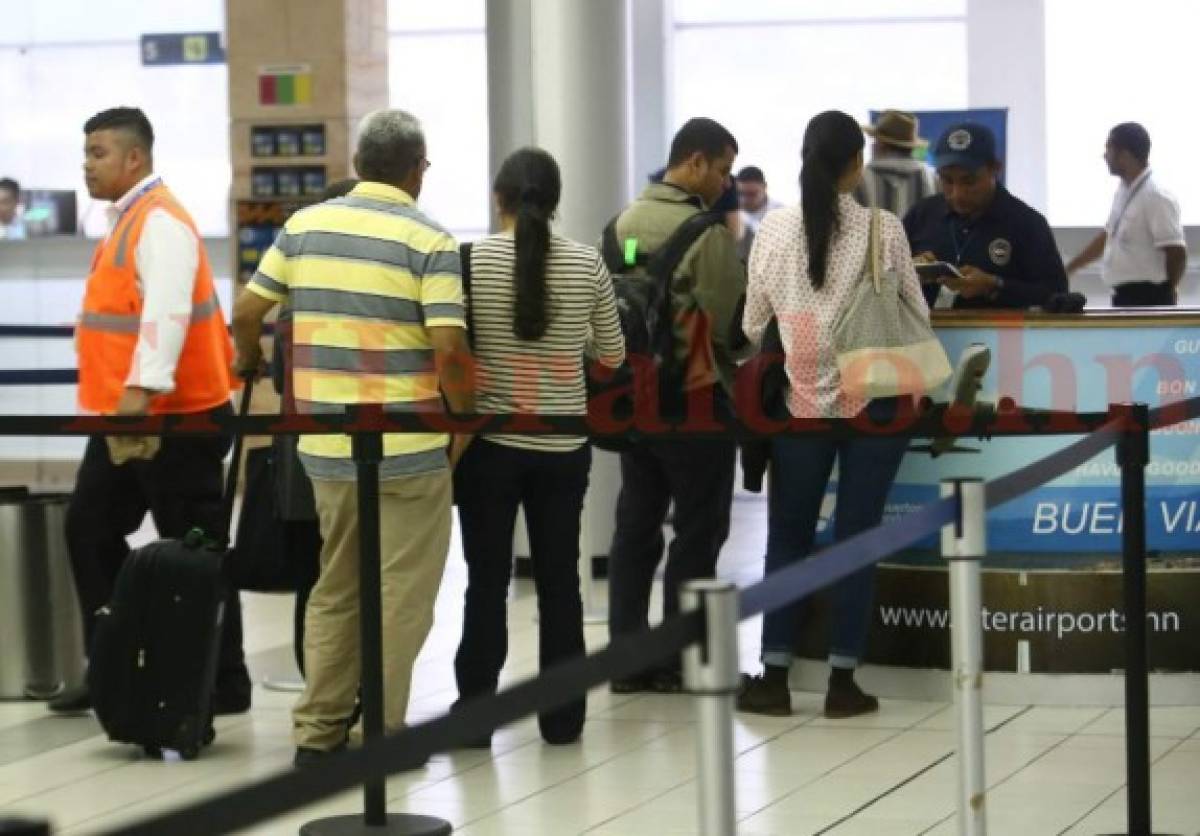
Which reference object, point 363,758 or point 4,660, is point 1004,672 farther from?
point 363,758

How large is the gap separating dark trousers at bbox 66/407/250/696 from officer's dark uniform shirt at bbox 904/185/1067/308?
2211mm

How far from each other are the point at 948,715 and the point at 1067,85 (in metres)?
10.0

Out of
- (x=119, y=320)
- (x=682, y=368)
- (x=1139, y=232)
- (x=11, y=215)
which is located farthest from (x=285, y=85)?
(x=682, y=368)

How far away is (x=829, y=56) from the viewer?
16.6m

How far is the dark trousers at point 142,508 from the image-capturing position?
666cm

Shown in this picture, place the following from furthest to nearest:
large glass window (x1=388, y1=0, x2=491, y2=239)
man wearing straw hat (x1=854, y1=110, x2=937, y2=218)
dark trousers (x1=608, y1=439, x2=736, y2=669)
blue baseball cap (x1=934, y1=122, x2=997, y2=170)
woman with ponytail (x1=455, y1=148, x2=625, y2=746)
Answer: large glass window (x1=388, y1=0, x2=491, y2=239)
man wearing straw hat (x1=854, y1=110, x2=937, y2=218)
blue baseball cap (x1=934, y1=122, x2=997, y2=170)
dark trousers (x1=608, y1=439, x2=736, y2=669)
woman with ponytail (x1=455, y1=148, x2=625, y2=746)

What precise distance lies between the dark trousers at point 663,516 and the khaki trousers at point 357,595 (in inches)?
40.5

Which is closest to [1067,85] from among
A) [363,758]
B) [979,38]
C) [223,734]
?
[979,38]

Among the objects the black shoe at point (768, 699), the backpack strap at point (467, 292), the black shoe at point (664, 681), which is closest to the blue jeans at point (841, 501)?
the black shoe at point (768, 699)

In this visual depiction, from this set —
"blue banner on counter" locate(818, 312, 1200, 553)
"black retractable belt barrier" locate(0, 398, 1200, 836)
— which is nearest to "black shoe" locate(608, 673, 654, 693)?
"blue banner on counter" locate(818, 312, 1200, 553)

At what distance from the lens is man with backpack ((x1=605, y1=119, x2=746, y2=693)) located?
22.1 feet

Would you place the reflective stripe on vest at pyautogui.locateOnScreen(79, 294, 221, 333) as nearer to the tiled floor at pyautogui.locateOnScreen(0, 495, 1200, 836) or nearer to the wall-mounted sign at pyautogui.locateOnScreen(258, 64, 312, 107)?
the tiled floor at pyautogui.locateOnScreen(0, 495, 1200, 836)

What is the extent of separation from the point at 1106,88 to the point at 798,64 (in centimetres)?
214

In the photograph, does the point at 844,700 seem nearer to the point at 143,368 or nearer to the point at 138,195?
the point at 143,368
